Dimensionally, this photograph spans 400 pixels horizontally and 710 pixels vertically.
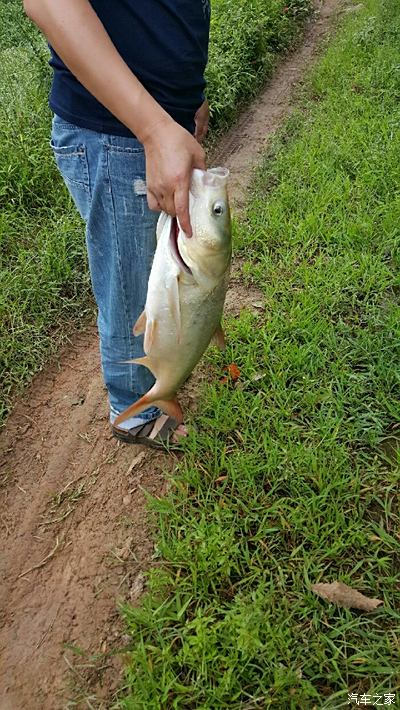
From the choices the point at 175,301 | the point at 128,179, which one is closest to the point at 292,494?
the point at 175,301

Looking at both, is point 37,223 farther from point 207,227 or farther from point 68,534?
point 207,227

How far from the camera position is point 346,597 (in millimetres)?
2189

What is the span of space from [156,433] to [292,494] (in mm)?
712

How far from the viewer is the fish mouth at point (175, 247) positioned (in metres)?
1.76

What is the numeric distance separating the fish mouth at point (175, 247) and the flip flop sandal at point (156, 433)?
121 cm

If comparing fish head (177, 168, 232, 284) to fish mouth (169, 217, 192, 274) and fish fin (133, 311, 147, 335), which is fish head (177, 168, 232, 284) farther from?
fish fin (133, 311, 147, 335)

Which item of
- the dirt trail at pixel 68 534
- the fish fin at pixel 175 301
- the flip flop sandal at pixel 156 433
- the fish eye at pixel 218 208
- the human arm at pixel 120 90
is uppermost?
the human arm at pixel 120 90

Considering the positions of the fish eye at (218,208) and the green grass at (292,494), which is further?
the green grass at (292,494)

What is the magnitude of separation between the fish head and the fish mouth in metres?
0.01

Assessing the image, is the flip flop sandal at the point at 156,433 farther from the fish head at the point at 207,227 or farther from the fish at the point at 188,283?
the fish head at the point at 207,227

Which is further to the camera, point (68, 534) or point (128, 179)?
point (68, 534)

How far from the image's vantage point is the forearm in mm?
1552

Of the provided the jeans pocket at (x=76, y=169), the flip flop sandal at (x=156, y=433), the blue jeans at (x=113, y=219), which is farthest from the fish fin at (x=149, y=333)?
the flip flop sandal at (x=156, y=433)

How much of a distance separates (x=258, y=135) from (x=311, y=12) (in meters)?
4.29
